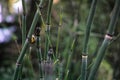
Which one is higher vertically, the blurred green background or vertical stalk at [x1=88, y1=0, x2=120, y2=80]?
vertical stalk at [x1=88, y1=0, x2=120, y2=80]

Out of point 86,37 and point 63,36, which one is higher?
point 86,37

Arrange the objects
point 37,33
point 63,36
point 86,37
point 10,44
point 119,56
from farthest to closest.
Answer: point 10,44, point 63,36, point 119,56, point 37,33, point 86,37

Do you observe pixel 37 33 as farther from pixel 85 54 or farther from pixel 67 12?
pixel 67 12

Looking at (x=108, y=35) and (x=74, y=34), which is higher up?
(x=108, y=35)

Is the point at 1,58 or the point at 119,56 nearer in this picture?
the point at 119,56

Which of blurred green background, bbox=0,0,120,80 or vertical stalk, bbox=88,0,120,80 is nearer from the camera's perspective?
vertical stalk, bbox=88,0,120,80

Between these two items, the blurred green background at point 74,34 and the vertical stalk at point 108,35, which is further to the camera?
the blurred green background at point 74,34

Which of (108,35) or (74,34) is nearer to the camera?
(108,35)

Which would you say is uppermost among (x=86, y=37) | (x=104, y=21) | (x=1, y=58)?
(x=86, y=37)

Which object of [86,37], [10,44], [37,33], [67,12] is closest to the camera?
[86,37]

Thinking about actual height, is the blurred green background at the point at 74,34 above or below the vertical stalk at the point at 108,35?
below

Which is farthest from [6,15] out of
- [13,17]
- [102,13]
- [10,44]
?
[102,13]
